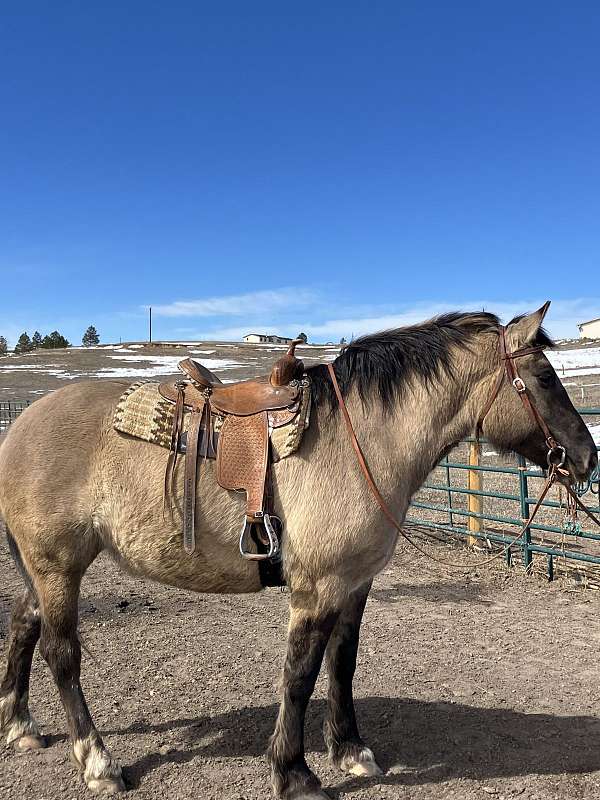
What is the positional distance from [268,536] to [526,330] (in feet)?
5.05

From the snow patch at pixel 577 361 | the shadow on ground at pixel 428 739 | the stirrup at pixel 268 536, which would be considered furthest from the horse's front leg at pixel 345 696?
the snow patch at pixel 577 361

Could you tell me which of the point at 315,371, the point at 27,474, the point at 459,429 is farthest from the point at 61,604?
the point at 459,429

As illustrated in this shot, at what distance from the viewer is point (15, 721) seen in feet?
10.6

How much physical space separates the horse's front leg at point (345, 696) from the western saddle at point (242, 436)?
679mm

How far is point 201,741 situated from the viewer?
3.30 m

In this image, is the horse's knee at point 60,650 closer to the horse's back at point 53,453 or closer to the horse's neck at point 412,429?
the horse's back at point 53,453

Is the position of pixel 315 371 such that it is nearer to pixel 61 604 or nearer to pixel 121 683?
pixel 61 604

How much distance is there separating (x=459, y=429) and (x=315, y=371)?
764 millimetres

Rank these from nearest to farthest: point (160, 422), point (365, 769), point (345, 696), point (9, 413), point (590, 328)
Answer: point (160, 422) < point (365, 769) < point (345, 696) < point (9, 413) < point (590, 328)

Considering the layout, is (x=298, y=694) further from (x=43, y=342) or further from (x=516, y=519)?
(x=43, y=342)

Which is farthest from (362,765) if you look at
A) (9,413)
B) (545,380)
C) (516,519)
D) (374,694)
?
(9,413)

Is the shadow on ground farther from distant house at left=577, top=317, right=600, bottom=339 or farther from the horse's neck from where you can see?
distant house at left=577, top=317, right=600, bottom=339

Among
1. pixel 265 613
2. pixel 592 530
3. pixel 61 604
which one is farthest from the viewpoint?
pixel 592 530

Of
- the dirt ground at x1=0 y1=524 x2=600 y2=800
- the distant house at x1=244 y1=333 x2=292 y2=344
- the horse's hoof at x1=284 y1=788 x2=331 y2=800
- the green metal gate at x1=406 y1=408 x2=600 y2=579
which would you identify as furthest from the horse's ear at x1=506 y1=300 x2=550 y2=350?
the distant house at x1=244 y1=333 x2=292 y2=344
